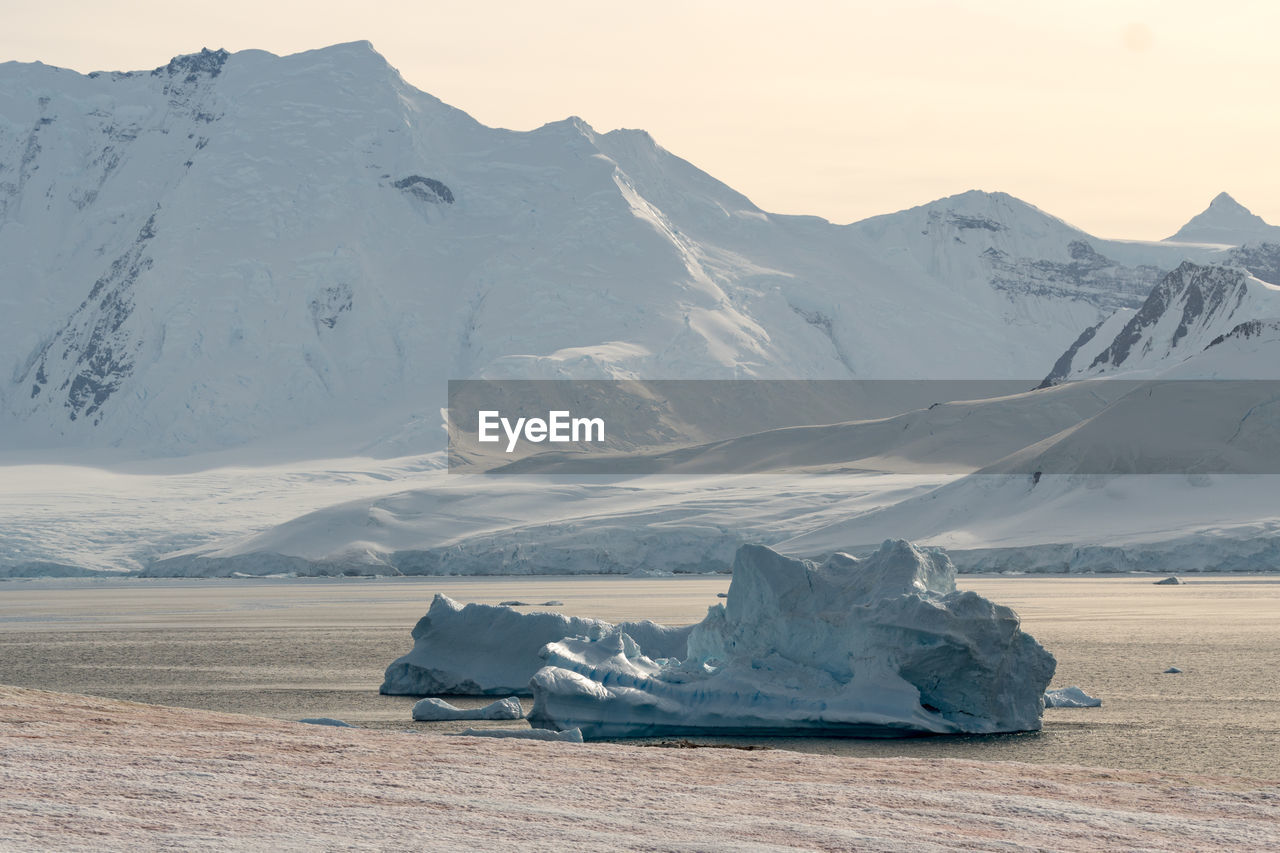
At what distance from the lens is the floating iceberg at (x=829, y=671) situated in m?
29.5

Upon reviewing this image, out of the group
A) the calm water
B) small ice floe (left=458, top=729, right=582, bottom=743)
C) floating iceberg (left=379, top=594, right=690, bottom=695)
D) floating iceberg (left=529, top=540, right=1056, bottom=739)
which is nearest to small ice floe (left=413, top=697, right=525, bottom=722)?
the calm water

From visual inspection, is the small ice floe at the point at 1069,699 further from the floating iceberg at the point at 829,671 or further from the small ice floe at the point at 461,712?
the small ice floe at the point at 461,712

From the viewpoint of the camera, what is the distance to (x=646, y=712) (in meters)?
29.4

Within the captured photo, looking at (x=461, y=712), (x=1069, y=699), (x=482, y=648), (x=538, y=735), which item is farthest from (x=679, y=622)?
(x=538, y=735)

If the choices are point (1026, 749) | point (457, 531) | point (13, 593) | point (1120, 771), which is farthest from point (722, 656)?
point (457, 531)

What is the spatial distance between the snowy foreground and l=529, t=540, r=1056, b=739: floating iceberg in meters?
8.17

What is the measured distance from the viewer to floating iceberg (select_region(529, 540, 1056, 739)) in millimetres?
29469

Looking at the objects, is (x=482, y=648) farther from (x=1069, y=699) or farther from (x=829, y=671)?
(x=1069, y=699)

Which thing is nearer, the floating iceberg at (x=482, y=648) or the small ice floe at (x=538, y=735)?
the small ice floe at (x=538, y=735)

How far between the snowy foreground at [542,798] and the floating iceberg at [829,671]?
8.17 metres

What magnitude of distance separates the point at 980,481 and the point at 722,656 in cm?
13068

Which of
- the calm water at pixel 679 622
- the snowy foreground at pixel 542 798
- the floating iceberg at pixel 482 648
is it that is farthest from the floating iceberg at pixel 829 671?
the snowy foreground at pixel 542 798

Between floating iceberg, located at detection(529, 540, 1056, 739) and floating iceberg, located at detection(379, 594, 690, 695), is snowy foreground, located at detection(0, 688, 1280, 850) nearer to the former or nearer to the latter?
floating iceberg, located at detection(529, 540, 1056, 739)

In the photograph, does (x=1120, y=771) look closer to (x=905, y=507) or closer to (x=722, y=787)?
(x=722, y=787)
